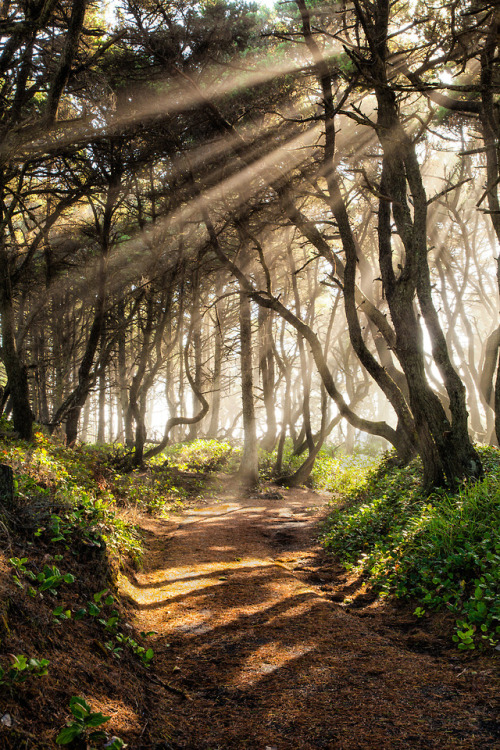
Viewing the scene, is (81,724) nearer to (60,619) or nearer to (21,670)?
(21,670)

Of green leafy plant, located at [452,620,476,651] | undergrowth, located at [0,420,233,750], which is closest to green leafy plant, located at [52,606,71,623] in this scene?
undergrowth, located at [0,420,233,750]

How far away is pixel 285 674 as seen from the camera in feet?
10.2

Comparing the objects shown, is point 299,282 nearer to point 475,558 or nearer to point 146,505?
point 146,505

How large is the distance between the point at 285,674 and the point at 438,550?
233 centimetres

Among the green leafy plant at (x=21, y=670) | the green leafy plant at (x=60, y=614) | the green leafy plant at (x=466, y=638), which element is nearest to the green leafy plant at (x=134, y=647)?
the green leafy plant at (x=60, y=614)

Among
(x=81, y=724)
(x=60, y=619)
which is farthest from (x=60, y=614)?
(x=81, y=724)

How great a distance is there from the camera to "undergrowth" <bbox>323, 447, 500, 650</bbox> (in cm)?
369

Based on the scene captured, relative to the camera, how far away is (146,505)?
926 cm

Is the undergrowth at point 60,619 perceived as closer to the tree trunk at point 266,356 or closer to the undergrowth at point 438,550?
the undergrowth at point 438,550

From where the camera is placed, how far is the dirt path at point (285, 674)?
2455 mm

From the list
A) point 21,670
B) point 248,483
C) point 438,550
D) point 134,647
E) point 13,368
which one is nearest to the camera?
point 21,670

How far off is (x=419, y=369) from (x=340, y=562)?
309 cm

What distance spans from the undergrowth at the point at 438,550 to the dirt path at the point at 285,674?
1.61 feet

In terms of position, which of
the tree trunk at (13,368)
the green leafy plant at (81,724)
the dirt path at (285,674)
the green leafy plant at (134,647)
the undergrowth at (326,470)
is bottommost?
the undergrowth at (326,470)
